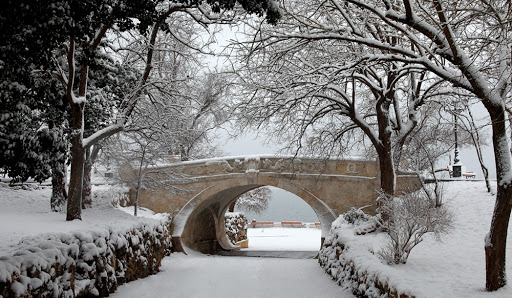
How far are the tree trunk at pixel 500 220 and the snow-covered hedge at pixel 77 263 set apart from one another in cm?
566

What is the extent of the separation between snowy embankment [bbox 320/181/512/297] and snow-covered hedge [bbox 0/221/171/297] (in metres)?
4.47

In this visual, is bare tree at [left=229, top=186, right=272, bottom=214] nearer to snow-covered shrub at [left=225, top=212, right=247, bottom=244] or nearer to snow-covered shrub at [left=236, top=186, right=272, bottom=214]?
snow-covered shrub at [left=236, top=186, right=272, bottom=214]

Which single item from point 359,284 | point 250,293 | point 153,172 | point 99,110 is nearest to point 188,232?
point 153,172

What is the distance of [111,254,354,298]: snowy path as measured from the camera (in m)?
8.69

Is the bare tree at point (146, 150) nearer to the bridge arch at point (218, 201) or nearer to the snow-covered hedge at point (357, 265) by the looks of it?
the bridge arch at point (218, 201)

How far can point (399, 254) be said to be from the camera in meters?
8.15

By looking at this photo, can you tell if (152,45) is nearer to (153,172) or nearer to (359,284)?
(359,284)

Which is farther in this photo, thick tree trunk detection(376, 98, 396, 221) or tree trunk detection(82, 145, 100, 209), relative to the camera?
tree trunk detection(82, 145, 100, 209)

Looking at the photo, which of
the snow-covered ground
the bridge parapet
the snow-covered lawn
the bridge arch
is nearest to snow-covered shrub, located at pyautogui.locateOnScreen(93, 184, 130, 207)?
the snow-covered lawn

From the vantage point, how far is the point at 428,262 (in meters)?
8.29

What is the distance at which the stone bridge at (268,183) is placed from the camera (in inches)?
648

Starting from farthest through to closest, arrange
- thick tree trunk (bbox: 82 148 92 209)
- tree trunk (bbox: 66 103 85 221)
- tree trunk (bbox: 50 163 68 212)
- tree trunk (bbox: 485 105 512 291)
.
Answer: thick tree trunk (bbox: 82 148 92 209) < tree trunk (bbox: 50 163 68 212) < tree trunk (bbox: 66 103 85 221) < tree trunk (bbox: 485 105 512 291)

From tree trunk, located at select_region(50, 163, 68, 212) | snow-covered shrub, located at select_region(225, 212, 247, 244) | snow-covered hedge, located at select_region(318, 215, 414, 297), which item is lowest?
snow-covered shrub, located at select_region(225, 212, 247, 244)

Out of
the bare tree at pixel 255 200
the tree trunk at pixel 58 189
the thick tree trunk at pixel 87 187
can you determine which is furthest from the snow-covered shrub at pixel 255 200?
the tree trunk at pixel 58 189
